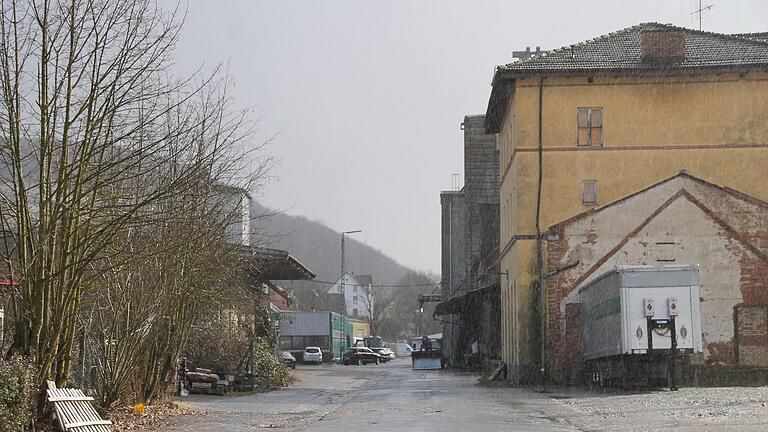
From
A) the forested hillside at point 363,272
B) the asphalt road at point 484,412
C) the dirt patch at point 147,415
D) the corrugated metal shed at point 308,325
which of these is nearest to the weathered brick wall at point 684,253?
the asphalt road at point 484,412

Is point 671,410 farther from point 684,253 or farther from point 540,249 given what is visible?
point 540,249

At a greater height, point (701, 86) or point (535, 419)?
point (701, 86)

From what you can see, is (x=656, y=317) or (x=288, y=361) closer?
(x=656, y=317)

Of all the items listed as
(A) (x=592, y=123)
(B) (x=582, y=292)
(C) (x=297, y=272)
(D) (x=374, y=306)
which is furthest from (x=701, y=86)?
(D) (x=374, y=306)

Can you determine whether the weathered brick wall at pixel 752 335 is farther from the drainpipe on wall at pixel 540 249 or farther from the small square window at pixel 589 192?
the small square window at pixel 589 192

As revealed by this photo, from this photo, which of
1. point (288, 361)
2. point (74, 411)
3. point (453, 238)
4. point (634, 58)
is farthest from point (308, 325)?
point (74, 411)

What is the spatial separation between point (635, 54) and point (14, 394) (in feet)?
100

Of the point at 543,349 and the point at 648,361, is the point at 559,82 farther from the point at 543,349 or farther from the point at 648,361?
the point at 648,361

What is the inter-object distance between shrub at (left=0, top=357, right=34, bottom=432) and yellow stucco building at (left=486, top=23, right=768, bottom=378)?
2595cm

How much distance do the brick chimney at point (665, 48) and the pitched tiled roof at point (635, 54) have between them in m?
0.24

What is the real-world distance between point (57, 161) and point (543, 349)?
24.1 metres

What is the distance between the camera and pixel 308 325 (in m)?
82.0

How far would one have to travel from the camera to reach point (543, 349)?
121 ft

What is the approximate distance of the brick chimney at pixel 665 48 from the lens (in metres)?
38.4
